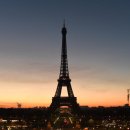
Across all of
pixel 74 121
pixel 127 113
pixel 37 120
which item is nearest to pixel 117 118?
pixel 127 113

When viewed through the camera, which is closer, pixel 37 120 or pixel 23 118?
pixel 37 120

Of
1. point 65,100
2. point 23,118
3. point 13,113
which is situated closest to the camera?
point 65,100

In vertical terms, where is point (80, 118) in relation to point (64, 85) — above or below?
below

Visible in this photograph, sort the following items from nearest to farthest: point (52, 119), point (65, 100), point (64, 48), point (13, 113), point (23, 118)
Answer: point (64, 48), point (65, 100), point (52, 119), point (23, 118), point (13, 113)

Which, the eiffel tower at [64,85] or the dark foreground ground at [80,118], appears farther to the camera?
the dark foreground ground at [80,118]

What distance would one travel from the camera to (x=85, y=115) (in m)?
143

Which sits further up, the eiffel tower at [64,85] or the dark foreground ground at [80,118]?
the eiffel tower at [64,85]

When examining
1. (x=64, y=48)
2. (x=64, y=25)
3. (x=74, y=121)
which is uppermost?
(x=64, y=25)

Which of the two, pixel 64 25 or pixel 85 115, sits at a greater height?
pixel 64 25

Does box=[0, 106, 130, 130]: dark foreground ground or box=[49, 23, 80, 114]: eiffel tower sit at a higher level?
box=[49, 23, 80, 114]: eiffel tower

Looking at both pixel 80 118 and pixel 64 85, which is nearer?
pixel 64 85

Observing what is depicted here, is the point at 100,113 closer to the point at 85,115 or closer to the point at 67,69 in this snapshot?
the point at 85,115

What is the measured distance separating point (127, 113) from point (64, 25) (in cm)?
5118

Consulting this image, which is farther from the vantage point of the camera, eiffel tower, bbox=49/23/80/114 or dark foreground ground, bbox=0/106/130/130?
dark foreground ground, bbox=0/106/130/130
